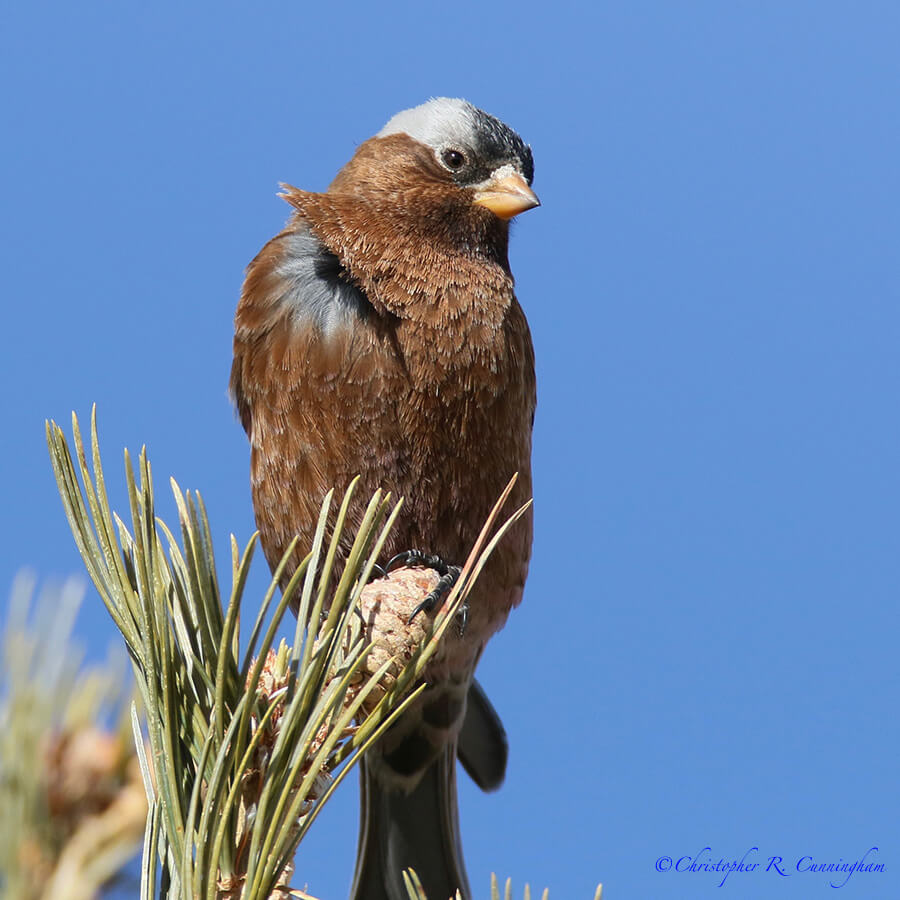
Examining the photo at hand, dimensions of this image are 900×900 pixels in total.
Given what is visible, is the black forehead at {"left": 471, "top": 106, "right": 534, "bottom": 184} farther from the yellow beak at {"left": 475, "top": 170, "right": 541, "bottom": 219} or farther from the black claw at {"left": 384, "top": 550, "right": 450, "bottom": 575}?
the black claw at {"left": 384, "top": 550, "right": 450, "bottom": 575}

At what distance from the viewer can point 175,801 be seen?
146 centimetres

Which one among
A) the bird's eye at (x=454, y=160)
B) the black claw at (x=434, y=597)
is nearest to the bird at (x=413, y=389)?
the bird's eye at (x=454, y=160)

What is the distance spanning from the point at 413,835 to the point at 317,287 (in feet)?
5.37

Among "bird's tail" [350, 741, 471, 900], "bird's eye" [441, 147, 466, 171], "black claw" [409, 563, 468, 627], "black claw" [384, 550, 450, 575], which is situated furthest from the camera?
"bird's eye" [441, 147, 466, 171]

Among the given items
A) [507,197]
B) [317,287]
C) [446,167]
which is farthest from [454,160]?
[317,287]

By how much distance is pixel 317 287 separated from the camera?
3104 mm

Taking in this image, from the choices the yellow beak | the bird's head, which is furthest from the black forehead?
the yellow beak

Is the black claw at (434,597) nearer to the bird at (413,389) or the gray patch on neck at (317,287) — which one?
the bird at (413,389)

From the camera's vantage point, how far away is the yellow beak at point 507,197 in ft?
11.0

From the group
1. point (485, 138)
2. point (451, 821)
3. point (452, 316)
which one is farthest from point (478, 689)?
point (485, 138)

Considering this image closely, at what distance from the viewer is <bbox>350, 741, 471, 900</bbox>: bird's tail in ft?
11.0

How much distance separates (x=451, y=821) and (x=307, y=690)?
2147 mm

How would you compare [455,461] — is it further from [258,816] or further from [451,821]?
[258,816]

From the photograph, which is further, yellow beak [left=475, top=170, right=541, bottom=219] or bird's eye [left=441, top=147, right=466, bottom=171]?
bird's eye [left=441, top=147, right=466, bottom=171]
